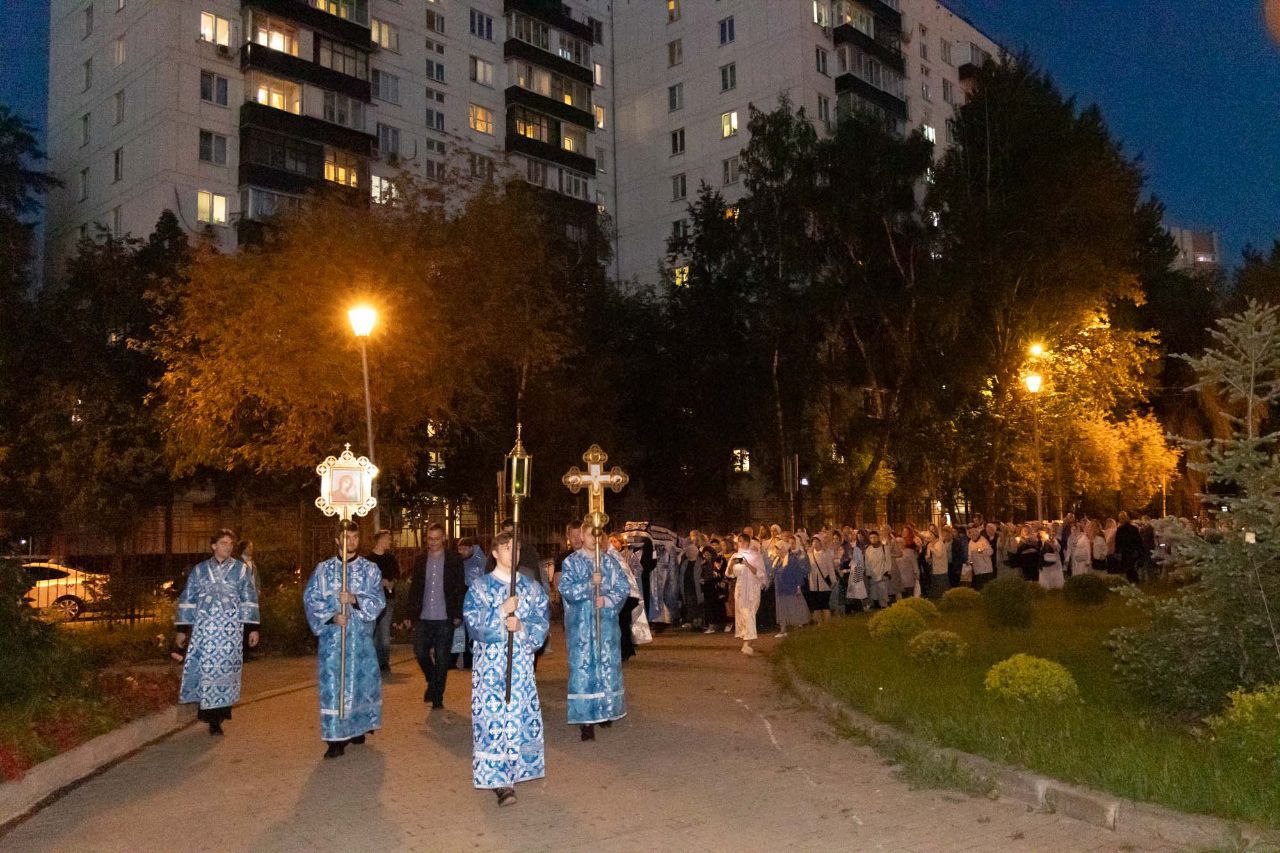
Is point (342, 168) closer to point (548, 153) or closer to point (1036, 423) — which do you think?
point (548, 153)

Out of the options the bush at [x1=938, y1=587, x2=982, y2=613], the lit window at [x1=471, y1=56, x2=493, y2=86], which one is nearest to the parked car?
the bush at [x1=938, y1=587, x2=982, y2=613]

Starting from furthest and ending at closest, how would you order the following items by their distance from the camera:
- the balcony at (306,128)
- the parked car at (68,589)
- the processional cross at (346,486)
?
the balcony at (306,128), the parked car at (68,589), the processional cross at (346,486)

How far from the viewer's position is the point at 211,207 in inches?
1662

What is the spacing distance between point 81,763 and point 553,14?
5262 cm

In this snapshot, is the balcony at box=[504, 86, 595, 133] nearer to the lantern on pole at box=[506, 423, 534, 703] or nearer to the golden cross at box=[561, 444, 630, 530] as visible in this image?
the golden cross at box=[561, 444, 630, 530]

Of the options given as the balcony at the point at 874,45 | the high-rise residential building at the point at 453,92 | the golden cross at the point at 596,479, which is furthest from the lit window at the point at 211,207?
the golden cross at the point at 596,479

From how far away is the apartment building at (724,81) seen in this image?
173 feet

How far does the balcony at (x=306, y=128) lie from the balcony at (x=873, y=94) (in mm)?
21280

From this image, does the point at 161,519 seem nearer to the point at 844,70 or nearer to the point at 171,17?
the point at 171,17

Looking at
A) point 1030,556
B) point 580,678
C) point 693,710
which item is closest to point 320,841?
point 580,678

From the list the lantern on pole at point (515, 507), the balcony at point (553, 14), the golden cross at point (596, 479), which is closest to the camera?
the lantern on pole at point (515, 507)

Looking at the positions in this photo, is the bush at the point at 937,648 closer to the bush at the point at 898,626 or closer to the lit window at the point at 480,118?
the bush at the point at 898,626

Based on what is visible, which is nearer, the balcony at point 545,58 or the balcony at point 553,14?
the balcony at point 545,58

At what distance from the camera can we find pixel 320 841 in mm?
7203
